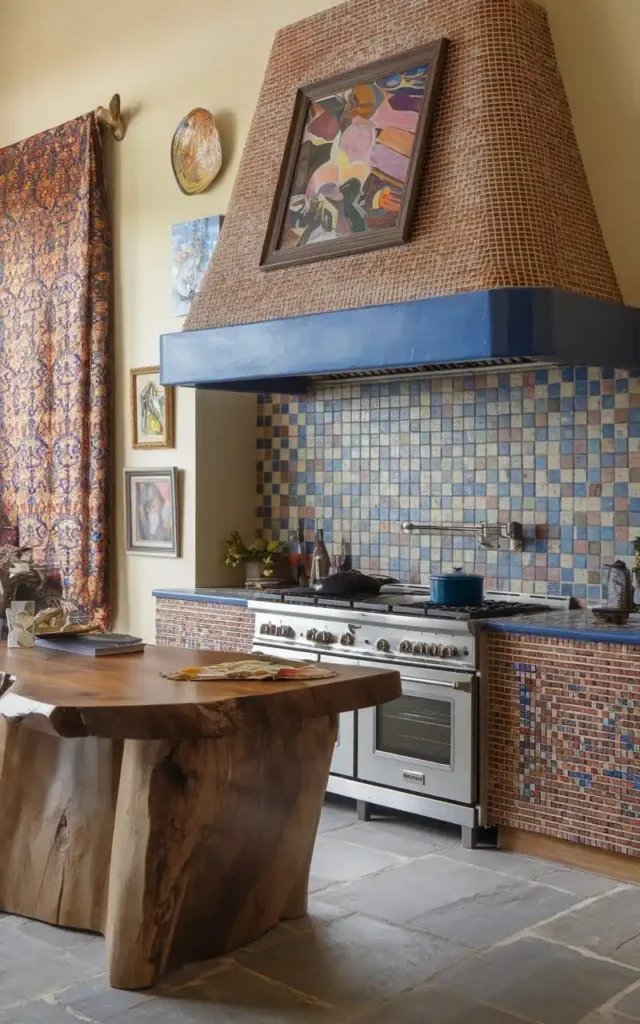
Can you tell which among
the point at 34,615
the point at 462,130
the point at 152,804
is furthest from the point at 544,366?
the point at 152,804

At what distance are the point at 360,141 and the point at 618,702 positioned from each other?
8.80ft

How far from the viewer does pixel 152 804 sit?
319cm

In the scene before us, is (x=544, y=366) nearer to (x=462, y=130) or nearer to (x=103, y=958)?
(x=462, y=130)

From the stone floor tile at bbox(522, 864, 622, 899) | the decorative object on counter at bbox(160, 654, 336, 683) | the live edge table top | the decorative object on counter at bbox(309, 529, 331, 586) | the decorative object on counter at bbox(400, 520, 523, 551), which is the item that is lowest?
the stone floor tile at bbox(522, 864, 622, 899)

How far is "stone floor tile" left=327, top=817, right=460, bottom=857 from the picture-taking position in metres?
4.58

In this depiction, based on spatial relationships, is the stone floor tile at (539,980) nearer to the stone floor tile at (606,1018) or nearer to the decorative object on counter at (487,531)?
the stone floor tile at (606,1018)

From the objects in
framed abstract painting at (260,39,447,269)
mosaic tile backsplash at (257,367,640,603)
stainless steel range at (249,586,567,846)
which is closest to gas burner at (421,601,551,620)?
stainless steel range at (249,586,567,846)

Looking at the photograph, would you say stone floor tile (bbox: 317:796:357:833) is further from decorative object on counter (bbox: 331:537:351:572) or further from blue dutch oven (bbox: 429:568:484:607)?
decorative object on counter (bbox: 331:537:351:572)

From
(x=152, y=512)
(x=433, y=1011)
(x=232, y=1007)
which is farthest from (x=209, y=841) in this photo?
(x=152, y=512)

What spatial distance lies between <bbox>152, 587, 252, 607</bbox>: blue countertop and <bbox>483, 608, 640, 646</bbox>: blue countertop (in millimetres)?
1464

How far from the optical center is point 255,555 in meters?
6.24

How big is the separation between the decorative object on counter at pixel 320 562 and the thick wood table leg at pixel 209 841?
224cm

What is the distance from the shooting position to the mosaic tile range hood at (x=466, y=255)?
441cm

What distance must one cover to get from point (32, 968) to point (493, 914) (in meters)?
1.49
